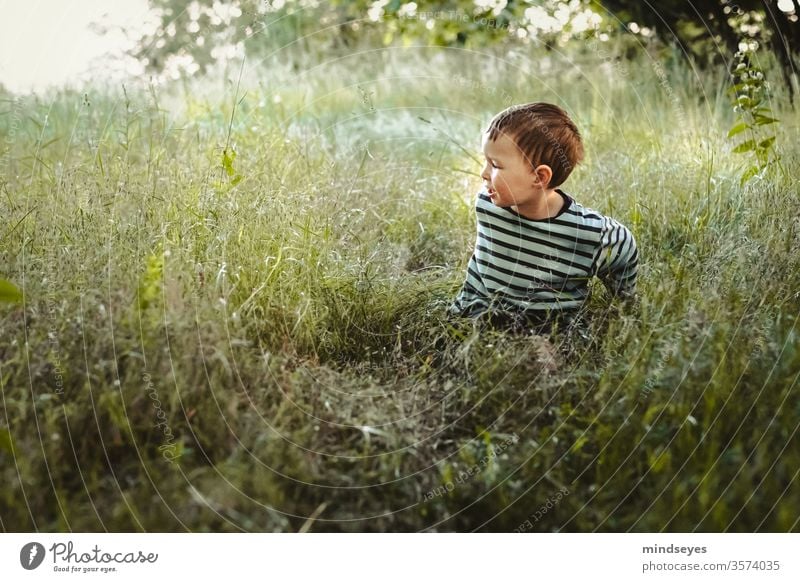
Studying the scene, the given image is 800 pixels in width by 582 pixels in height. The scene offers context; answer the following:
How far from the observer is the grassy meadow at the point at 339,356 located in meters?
1.19

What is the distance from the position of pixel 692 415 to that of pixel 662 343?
15cm

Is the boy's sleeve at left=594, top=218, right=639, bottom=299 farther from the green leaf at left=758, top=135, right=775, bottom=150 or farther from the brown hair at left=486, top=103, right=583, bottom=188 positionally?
the green leaf at left=758, top=135, right=775, bottom=150

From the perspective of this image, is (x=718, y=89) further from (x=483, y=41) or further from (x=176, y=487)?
(x=176, y=487)

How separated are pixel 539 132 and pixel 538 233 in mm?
202

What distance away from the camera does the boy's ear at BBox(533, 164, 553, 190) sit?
1.52 m

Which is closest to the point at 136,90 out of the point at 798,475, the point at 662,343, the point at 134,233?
the point at 134,233

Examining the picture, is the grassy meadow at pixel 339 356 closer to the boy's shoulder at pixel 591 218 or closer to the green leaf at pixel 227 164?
the green leaf at pixel 227 164

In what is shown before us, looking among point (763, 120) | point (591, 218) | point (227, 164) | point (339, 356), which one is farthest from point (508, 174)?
point (763, 120)

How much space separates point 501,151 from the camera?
152 cm
